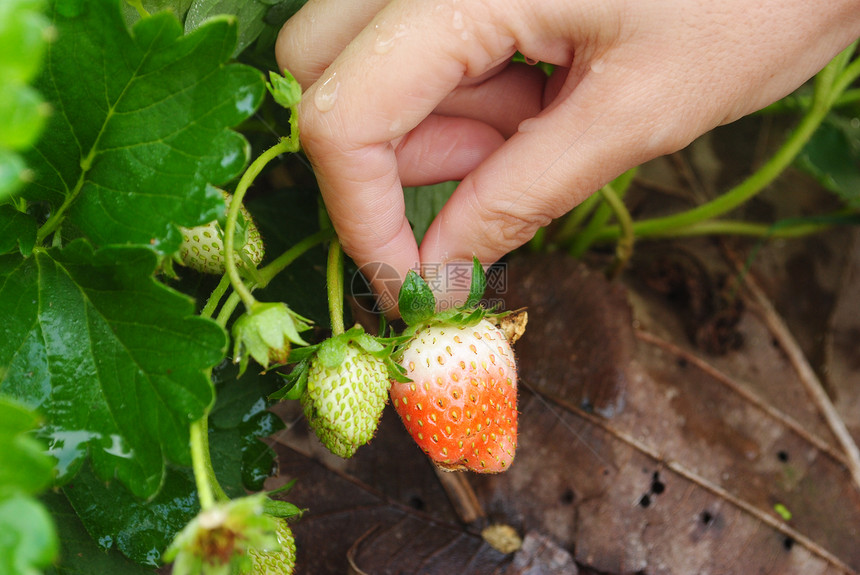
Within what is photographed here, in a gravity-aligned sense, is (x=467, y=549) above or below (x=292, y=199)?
below

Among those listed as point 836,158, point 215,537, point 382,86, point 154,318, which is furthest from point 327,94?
point 836,158

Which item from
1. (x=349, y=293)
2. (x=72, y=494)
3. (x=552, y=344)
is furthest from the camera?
(x=552, y=344)

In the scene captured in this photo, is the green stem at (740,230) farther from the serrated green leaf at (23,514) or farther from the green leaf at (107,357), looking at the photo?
the serrated green leaf at (23,514)

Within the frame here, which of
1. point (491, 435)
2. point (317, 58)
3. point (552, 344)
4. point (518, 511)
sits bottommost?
point (518, 511)

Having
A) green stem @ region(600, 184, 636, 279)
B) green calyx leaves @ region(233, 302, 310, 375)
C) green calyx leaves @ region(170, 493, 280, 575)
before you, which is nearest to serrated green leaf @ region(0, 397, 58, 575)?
green calyx leaves @ region(170, 493, 280, 575)

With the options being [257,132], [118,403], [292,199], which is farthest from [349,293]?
[118,403]

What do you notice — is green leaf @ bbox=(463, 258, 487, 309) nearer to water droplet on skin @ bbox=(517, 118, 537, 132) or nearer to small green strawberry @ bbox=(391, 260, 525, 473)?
small green strawberry @ bbox=(391, 260, 525, 473)

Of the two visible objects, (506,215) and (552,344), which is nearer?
(506,215)

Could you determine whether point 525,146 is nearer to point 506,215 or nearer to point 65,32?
point 506,215
